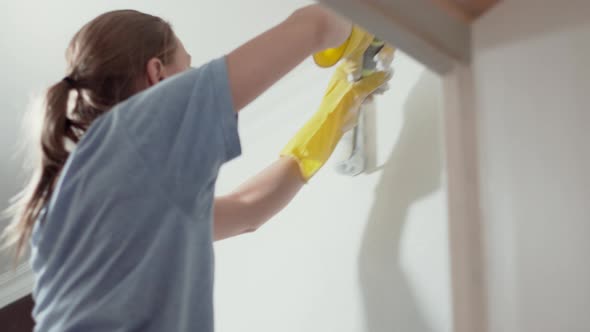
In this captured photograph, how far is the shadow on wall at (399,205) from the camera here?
84 cm

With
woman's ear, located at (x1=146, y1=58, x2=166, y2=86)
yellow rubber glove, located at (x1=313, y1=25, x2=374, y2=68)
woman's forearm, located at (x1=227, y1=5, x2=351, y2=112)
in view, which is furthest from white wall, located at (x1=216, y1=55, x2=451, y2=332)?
woman's ear, located at (x1=146, y1=58, x2=166, y2=86)

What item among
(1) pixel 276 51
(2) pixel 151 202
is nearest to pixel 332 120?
(1) pixel 276 51

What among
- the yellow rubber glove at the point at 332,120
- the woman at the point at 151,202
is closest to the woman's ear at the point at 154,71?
the woman at the point at 151,202

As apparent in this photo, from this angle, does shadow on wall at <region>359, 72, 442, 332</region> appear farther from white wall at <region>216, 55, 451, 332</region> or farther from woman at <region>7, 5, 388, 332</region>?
woman at <region>7, 5, 388, 332</region>

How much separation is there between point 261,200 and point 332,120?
0.54 ft

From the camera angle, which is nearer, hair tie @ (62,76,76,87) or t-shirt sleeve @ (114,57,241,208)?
t-shirt sleeve @ (114,57,241,208)

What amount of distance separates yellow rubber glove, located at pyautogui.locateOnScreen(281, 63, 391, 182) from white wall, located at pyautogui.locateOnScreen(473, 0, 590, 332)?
0.45 metres

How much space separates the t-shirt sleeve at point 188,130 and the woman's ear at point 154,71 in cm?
16

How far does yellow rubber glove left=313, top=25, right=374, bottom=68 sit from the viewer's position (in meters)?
0.84

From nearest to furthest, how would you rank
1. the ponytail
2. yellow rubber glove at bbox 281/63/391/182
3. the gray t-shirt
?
the gray t-shirt < the ponytail < yellow rubber glove at bbox 281/63/391/182

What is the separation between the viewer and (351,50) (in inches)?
34.1

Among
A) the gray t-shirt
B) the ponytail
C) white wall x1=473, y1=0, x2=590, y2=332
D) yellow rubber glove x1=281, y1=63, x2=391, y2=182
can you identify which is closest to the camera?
white wall x1=473, y1=0, x2=590, y2=332

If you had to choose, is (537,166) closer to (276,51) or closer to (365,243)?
(276,51)

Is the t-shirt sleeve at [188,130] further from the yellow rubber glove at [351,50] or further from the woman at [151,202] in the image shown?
the yellow rubber glove at [351,50]
